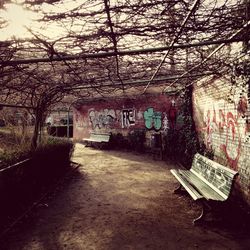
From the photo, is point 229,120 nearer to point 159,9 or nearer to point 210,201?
point 210,201

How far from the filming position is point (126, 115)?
Result: 15.2 meters

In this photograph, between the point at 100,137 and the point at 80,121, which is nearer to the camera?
the point at 100,137

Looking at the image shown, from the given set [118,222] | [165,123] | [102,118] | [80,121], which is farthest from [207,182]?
[80,121]

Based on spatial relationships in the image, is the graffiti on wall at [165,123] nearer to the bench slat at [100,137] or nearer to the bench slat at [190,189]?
the bench slat at [100,137]

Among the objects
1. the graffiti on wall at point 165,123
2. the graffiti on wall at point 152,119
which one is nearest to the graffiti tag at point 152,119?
the graffiti on wall at point 152,119

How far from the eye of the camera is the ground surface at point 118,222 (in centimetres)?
402

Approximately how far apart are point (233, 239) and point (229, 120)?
292 centimetres

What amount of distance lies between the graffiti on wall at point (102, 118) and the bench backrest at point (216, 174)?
999 cm

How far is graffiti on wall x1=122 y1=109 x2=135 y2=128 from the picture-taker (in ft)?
48.7

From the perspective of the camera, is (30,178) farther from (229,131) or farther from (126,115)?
(126,115)

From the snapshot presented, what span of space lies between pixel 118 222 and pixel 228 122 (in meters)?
3.59

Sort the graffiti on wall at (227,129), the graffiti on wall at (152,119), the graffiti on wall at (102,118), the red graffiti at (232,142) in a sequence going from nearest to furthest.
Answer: the graffiti on wall at (227,129) → the red graffiti at (232,142) → the graffiti on wall at (152,119) → the graffiti on wall at (102,118)

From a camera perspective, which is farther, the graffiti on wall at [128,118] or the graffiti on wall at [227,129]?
the graffiti on wall at [128,118]

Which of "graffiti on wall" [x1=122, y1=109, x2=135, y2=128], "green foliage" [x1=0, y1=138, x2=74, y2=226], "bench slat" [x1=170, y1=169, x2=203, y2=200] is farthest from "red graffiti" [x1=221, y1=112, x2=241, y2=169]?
"graffiti on wall" [x1=122, y1=109, x2=135, y2=128]
